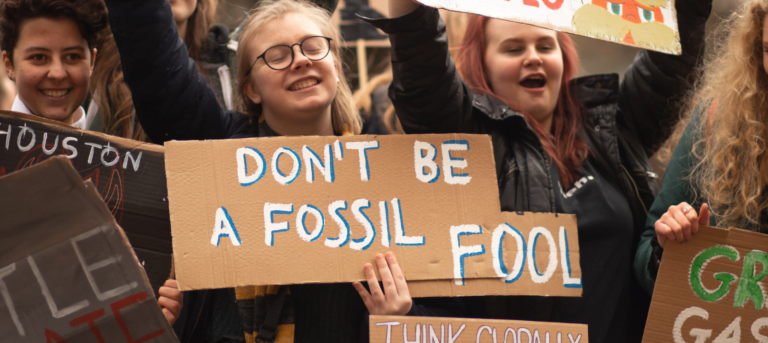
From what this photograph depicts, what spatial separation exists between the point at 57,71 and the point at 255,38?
634 millimetres

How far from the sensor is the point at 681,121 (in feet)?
7.42

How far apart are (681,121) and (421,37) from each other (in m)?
1.13

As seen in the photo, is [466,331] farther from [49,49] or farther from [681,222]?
[49,49]

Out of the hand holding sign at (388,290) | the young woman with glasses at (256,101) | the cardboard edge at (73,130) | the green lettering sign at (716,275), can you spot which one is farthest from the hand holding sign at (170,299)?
the green lettering sign at (716,275)

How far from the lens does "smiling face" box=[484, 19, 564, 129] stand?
85.5 inches

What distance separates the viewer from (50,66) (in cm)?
200

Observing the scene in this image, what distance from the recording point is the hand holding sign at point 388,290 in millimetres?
1668

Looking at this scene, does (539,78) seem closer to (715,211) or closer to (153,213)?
(715,211)

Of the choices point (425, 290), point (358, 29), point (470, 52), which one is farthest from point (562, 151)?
point (358, 29)

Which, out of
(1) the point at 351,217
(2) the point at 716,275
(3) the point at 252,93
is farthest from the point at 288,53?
(2) the point at 716,275

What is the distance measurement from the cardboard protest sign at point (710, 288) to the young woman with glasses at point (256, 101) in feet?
2.48

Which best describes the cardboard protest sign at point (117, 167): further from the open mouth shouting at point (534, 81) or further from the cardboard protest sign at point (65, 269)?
the open mouth shouting at point (534, 81)

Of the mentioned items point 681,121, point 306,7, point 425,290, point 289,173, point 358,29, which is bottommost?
point 425,290

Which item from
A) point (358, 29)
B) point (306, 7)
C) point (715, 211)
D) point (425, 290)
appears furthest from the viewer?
point (358, 29)
